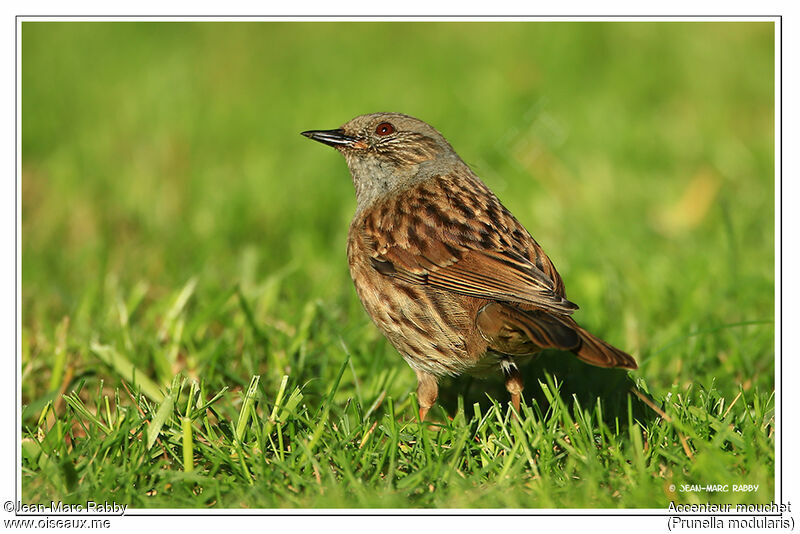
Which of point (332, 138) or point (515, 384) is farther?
point (332, 138)

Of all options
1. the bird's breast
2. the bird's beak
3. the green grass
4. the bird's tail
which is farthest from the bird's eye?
the bird's tail

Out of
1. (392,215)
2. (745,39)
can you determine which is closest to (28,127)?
(392,215)

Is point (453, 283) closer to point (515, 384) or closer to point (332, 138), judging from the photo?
point (515, 384)

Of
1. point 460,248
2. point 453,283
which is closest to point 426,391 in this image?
point 453,283

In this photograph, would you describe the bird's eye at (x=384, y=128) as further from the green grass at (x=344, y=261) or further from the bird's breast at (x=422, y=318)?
the green grass at (x=344, y=261)

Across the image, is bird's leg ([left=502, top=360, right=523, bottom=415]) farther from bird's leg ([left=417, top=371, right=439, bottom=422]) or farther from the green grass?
bird's leg ([left=417, top=371, right=439, bottom=422])

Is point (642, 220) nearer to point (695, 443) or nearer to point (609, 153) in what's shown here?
point (609, 153)

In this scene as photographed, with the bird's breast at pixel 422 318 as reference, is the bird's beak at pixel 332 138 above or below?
above

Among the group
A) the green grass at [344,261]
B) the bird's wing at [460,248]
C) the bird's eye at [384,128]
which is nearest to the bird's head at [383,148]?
the bird's eye at [384,128]
